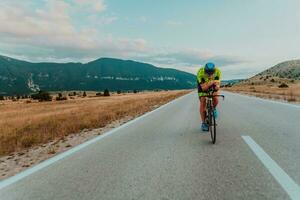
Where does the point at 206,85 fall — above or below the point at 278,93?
above

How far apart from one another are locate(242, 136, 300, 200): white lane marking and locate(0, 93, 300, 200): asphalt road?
0.21 ft

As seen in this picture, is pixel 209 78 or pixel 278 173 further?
pixel 209 78

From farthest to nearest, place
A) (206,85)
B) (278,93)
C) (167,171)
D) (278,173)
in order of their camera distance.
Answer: (278,93) < (206,85) < (167,171) < (278,173)

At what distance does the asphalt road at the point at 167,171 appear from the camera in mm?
4617

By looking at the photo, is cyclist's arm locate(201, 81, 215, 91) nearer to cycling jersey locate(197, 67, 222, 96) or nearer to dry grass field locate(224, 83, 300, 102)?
cycling jersey locate(197, 67, 222, 96)

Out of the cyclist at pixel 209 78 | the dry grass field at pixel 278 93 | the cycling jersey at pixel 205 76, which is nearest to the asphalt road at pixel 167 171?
the cyclist at pixel 209 78

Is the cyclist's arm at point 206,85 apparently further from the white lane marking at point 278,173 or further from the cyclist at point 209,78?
the white lane marking at point 278,173

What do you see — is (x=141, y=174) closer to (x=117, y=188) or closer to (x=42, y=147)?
(x=117, y=188)

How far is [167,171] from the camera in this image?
5719 millimetres

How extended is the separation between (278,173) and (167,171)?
1671 millimetres

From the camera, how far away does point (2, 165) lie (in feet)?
23.9

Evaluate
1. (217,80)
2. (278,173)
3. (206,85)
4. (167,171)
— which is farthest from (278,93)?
(167,171)

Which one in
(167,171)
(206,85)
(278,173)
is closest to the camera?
(278,173)

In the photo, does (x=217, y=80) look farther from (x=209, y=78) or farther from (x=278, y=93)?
(x=278, y=93)
